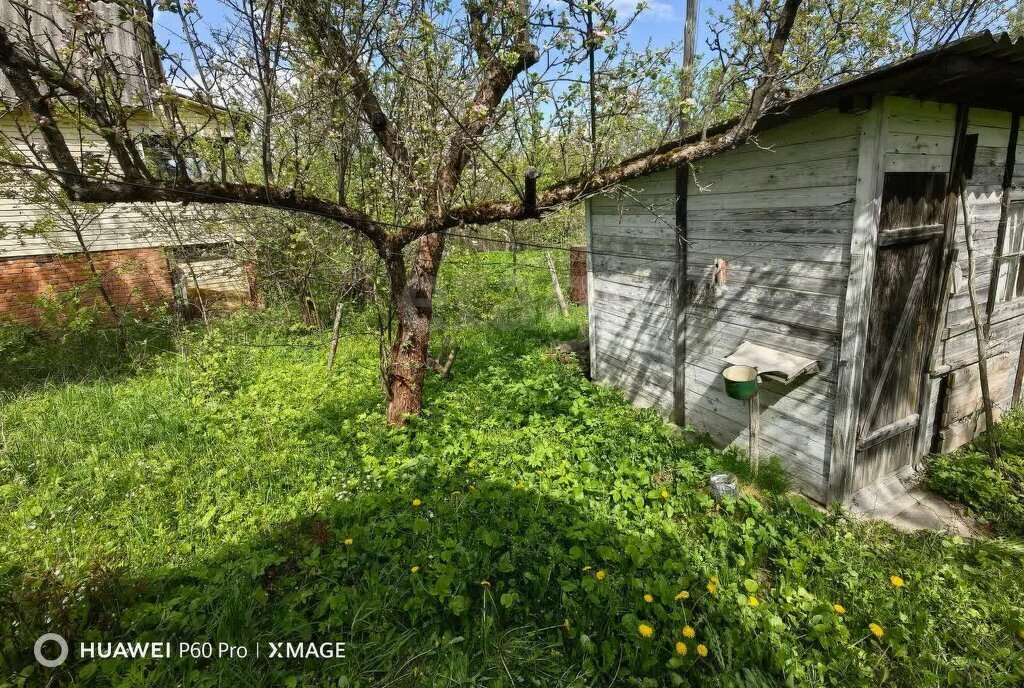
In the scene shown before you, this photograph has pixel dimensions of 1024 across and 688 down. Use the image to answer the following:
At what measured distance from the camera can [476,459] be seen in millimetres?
4398

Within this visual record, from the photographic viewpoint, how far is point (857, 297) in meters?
3.52

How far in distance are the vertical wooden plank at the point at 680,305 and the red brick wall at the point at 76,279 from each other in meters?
9.43

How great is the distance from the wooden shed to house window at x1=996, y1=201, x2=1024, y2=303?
3 centimetres

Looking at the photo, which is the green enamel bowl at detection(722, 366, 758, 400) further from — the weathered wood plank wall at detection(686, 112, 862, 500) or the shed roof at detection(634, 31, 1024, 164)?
the shed roof at detection(634, 31, 1024, 164)

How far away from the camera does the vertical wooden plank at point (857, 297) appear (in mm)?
3340

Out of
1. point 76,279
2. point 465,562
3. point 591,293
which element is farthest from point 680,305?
point 76,279

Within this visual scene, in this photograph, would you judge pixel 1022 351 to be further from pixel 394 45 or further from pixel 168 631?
pixel 168 631

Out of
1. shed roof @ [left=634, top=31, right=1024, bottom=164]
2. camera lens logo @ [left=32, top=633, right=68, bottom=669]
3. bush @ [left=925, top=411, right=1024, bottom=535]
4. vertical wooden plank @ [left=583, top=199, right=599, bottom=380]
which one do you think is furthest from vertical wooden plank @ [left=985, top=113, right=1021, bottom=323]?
camera lens logo @ [left=32, top=633, right=68, bottom=669]

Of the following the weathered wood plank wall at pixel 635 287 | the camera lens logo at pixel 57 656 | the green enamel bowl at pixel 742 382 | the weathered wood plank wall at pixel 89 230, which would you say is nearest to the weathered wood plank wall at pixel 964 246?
the green enamel bowl at pixel 742 382

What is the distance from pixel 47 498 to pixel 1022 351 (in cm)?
1011

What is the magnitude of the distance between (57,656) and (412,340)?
3410mm

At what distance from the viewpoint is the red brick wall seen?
908cm

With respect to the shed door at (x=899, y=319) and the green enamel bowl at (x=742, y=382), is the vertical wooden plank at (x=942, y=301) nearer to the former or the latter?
the shed door at (x=899, y=319)

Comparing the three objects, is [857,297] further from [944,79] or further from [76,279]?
[76,279]
